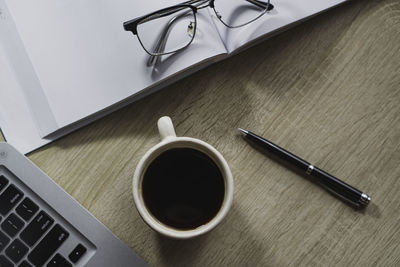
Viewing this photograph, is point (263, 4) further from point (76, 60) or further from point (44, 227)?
point (44, 227)

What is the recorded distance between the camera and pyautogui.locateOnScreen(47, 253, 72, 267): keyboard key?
0.52 meters

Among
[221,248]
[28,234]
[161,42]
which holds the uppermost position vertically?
[161,42]

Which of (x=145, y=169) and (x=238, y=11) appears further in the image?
(x=238, y=11)

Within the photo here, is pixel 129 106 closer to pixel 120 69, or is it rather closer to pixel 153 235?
pixel 120 69

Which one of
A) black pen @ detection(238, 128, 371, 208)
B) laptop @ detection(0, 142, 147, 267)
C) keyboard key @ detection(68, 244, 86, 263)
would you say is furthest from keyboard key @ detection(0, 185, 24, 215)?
black pen @ detection(238, 128, 371, 208)

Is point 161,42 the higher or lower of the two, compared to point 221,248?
higher

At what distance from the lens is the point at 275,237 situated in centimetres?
58

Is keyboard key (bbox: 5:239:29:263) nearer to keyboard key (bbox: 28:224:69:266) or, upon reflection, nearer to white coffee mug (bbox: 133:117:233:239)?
keyboard key (bbox: 28:224:69:266)

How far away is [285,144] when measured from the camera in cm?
59

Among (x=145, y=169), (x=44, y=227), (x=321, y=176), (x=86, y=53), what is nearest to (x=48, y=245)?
Result: (x=44, y=227)

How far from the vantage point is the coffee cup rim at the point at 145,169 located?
48 centimetres

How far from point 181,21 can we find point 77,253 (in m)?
0.38

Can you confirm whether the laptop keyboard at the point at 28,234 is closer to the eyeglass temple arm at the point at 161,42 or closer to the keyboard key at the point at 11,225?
the keyboard key at the point at 11,225

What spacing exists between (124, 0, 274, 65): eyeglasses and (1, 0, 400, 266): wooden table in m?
0.05
